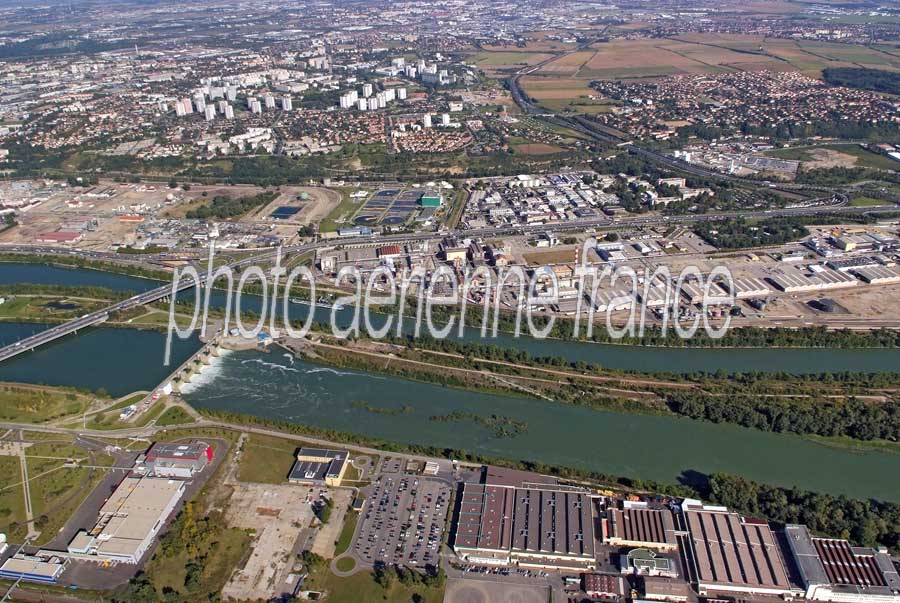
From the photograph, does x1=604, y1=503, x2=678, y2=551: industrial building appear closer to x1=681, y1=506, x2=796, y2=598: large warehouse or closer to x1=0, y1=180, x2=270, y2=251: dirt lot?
x1=681, y1=506, x2=796, y2=598: large warehouse

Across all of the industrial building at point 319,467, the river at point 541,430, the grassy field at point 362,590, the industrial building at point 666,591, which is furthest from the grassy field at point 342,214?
the industrial building at point 666,591

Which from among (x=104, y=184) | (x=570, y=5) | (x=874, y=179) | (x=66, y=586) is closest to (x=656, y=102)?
(x=874, y=179)

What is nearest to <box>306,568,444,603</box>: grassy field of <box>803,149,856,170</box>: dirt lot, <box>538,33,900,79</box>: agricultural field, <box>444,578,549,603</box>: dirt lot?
<box>444,578,549,603</box>: dirt lot

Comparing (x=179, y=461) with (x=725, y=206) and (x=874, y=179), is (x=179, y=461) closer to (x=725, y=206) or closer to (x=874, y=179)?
(x=725, y=206)

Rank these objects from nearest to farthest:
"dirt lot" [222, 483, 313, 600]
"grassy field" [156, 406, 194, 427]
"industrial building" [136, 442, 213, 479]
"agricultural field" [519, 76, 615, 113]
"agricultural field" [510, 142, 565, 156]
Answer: "dirt lot" [222, 483, 313, 600]
"industrial building" [136, 442, 213, 479]
"grassy field" [156, 406, 194, 427]
"agricultural field" [510, 142, 565, 156]
"agricultural field" [519, 76, 615, 113]

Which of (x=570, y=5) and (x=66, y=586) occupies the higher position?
(x=570, y=5)

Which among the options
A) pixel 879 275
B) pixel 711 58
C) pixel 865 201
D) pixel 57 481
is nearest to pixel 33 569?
pixel 57 481
